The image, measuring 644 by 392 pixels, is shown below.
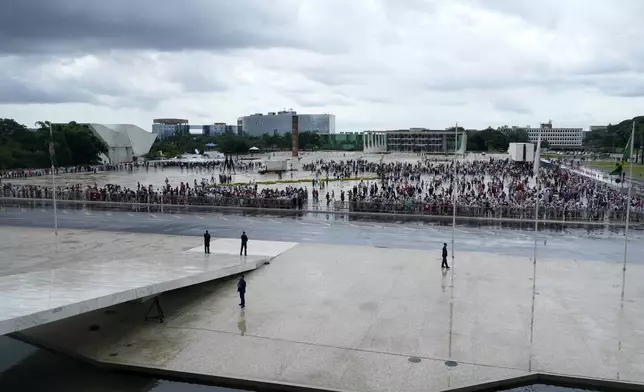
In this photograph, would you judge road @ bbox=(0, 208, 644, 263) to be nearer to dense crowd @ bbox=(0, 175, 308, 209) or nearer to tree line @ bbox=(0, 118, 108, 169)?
dense crowd @ bbox=(0, 175, 308, 209)

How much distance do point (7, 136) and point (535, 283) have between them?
94.0 meters

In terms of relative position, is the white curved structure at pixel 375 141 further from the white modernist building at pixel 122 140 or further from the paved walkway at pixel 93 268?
the paved walkway at pixel 93 268

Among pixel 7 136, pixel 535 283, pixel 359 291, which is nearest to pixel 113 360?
pixel 359 291

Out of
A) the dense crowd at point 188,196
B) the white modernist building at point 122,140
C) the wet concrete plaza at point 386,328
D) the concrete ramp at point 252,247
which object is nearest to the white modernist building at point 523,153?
the dense crowd at point 188,196

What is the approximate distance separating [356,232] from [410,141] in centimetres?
16387

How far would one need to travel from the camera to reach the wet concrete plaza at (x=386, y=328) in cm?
1180

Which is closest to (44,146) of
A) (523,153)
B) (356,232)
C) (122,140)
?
(122,140)

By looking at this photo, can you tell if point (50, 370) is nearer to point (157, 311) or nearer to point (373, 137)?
point (157, 311)

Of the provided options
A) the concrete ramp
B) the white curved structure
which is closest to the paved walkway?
Result: the concrete ramp

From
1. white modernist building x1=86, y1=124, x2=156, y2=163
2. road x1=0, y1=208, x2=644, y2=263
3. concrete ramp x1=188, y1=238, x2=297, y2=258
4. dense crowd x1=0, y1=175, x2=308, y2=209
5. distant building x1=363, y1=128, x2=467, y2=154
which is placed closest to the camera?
concrete ramp x1=188, y1=238, x2=297, y2=258

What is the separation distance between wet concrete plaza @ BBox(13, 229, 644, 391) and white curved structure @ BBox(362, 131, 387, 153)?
511 ft

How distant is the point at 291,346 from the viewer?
515 inches

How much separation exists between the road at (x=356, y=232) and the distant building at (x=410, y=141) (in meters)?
144

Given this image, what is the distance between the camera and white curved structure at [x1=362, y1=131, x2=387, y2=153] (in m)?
179
